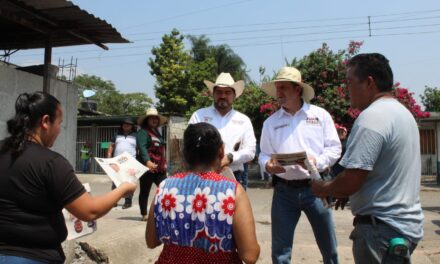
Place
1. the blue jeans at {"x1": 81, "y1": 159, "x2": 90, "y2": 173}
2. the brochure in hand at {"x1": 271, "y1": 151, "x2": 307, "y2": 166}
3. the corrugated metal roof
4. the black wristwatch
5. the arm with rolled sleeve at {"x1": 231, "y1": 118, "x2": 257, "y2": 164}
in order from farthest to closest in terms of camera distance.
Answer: the blue jeans at {"x1": 81, "y1": 159, "x2": 90, "y2": 173}, the corrugated metal roof, the arm with rolled sleeve at {"x1": 231, "y1": 118, "x2": 257, "y2": 164}, the black wristwatch, the brochure in hand at {"x1": 271, "y1": 151, "x2": 307, "y2": 166}

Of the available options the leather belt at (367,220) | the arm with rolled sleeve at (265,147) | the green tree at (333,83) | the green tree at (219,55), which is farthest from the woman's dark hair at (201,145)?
the green tree at (219,55)

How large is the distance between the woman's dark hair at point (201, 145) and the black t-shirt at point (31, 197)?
67 cm

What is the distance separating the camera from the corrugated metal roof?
6.38 m

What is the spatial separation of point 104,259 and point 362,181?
143 inches

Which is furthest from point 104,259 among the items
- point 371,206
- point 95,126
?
point 95,126

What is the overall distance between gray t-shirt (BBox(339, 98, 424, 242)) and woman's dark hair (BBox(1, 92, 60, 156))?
1.73 metres

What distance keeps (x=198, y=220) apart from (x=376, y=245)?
3.26 feet

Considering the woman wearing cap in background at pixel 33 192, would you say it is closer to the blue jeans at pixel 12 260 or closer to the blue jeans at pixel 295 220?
the blue jeans at pixel 12 260

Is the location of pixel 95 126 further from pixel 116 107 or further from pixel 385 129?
pixel 116 107

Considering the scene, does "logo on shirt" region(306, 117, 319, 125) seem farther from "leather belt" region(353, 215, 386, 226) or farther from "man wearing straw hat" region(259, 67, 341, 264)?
"leather belt" region(353, 215, 386, 226)

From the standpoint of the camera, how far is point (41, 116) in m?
2.54

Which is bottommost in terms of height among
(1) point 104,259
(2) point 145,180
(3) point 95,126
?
(1) point 104,259

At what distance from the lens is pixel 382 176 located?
96.2 inches

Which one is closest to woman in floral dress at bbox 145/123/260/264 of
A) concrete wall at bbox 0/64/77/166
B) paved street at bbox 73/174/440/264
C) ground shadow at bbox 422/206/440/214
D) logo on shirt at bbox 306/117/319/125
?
logo on shirt at bbox 306/117/319/125
